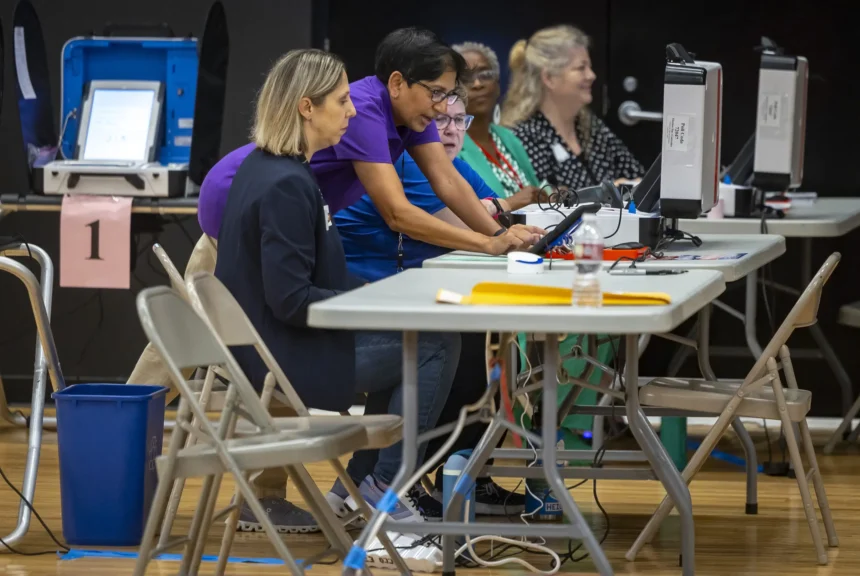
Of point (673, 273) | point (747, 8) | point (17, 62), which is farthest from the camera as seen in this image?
point (747, 8)

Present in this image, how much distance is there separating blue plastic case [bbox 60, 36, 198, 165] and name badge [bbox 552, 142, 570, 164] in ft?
4.83

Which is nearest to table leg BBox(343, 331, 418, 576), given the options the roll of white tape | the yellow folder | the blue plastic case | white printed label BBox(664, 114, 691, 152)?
the yellow folder

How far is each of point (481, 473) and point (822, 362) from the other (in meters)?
2.82

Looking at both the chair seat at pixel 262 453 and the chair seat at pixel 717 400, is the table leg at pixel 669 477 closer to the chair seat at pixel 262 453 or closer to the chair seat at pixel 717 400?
the chair seat at pixel 717 400

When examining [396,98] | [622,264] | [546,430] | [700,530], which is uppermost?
[396,98]

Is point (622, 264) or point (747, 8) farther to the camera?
point (747, 8)

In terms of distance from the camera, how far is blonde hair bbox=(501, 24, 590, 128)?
5.66 m

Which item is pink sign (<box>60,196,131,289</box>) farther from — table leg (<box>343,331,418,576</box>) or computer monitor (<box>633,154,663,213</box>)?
table leg (<box>343,331,418,576</box>)

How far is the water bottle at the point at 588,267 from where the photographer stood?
2.52 meters

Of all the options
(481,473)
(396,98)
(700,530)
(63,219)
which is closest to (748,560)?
(700,530)

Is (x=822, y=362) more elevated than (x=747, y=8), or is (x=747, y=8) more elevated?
(x=747, y=8)

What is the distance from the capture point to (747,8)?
18.9 ft

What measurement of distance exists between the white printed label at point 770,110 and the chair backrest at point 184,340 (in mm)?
2560

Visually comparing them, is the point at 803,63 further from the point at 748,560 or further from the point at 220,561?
the point at 220,561
